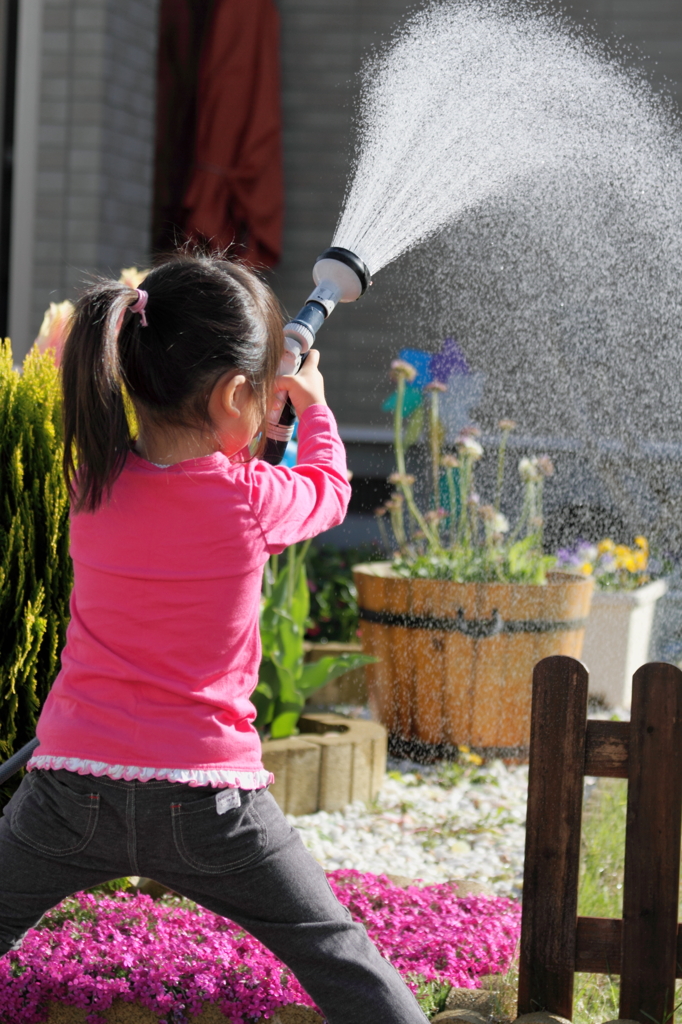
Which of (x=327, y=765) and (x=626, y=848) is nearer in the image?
(x=626, y=848)

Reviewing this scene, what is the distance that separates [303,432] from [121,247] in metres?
4.61

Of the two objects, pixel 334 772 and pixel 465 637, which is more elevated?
pixel 465 637

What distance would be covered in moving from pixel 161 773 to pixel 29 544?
0.88m

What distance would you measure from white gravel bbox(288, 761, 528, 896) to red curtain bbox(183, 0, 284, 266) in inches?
137

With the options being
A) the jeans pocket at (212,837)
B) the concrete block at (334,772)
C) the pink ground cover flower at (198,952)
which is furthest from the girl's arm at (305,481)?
the concrete block at (334,772)

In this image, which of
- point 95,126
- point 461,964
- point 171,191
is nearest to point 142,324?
point 461,964

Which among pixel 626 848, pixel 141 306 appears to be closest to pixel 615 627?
pixel 626 848

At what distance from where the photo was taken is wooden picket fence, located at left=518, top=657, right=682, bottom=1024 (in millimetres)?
1916

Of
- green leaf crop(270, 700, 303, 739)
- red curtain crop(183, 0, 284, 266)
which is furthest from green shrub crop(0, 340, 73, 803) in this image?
red curtain crop(183, 0, 284, 266)

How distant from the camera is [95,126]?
5781 mm

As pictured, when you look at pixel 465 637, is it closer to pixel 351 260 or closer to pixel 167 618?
pixel 351 260

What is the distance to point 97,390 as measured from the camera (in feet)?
5.01

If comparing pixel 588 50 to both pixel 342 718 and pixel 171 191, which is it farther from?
pixel 342 718

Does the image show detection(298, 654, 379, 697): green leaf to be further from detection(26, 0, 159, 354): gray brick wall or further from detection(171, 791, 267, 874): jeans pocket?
detection(26, 0, 159, 354): gray brick wall
